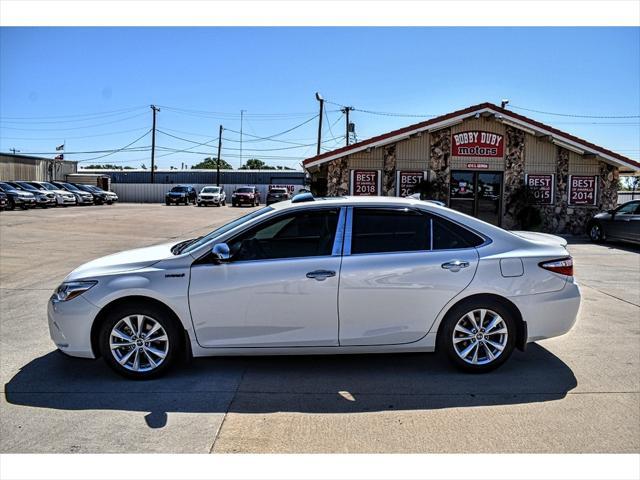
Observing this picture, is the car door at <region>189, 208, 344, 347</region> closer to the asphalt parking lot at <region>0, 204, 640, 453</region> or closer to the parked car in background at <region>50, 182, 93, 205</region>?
the asphalt parking lot at <region>0, 204, 640, 453</region>

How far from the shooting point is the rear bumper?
4762mm

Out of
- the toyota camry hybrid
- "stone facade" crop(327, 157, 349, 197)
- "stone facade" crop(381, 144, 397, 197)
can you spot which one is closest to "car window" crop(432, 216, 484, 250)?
the toyota camry hybrid

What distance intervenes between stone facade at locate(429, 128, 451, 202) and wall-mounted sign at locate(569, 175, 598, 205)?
15.0 ft

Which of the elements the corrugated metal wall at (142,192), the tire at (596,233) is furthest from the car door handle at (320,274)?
the corrugated metal wall at (142,192)

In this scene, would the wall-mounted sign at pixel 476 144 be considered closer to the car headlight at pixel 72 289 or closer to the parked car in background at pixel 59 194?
the car headlight at pixel 72 289

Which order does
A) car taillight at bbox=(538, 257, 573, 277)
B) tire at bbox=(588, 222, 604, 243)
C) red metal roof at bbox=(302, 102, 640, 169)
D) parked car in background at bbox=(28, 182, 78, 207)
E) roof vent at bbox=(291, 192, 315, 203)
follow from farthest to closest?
parked car in background at bbox=(28, 182, 78, 207) → red metal roof at bbox=(302, 102, 640, 169) → tire at bbox=(588, 222, 604, 243) → roof vent at bbox=(291, 192, 315, 203) → car taillight at bbox=(538, 257, 573, 277)

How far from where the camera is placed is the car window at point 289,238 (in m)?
4.74

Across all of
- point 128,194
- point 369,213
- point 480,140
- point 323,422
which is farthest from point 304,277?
point 128,194

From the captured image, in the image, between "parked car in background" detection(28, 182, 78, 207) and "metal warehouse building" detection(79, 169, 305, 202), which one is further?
"metal warehouse building" detection(79, 169, 305, 202)

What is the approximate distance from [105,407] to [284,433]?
1.47 m

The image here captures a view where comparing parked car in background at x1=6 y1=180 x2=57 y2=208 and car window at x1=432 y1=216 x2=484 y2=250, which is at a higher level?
parked car in background at x1=6 y1=180 x2=57 y2=208

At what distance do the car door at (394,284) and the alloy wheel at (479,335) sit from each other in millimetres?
280

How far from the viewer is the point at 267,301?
15.0ft

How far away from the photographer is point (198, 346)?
15.2ft
